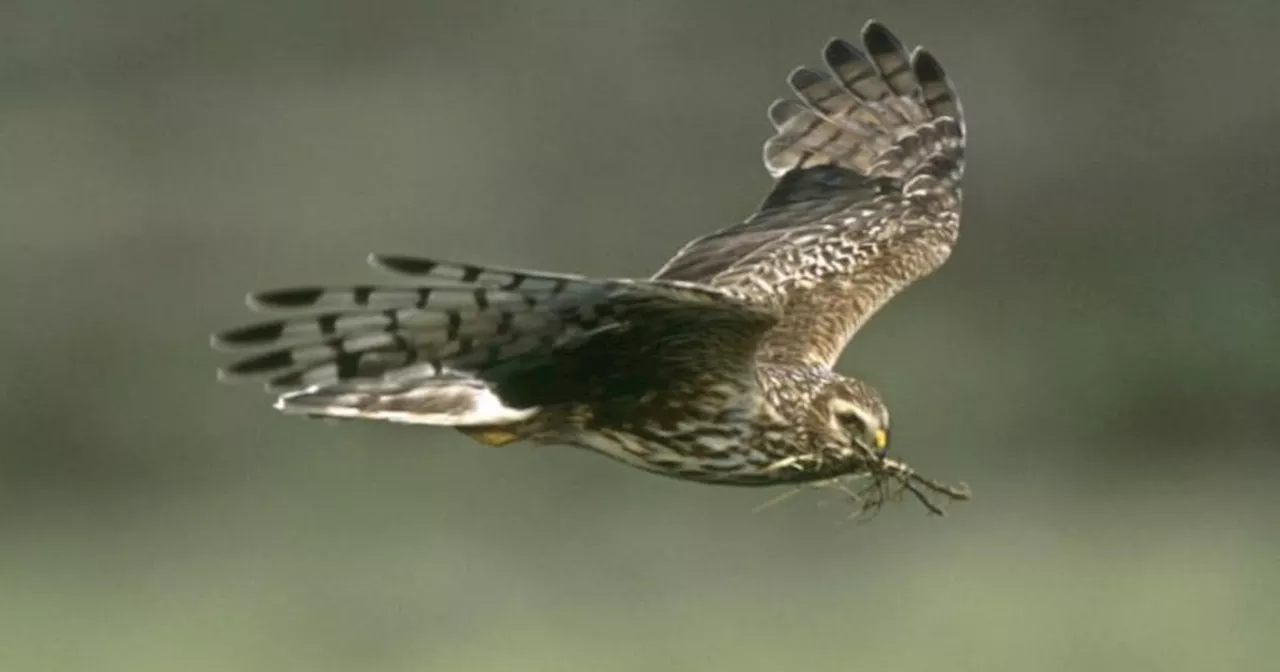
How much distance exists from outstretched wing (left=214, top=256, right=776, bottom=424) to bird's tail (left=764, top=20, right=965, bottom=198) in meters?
1.74

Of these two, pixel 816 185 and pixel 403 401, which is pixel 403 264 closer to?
pixel 403 401

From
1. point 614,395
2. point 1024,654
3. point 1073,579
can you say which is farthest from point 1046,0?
point 614,395

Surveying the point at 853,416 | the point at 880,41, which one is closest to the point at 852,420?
the point at 853,416

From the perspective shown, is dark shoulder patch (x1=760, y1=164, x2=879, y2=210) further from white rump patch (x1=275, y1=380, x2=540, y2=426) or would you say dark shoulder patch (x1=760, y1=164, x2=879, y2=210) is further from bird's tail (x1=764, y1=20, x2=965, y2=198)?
white rump patch (x1=275, y1=380, x2=540, y2=426)

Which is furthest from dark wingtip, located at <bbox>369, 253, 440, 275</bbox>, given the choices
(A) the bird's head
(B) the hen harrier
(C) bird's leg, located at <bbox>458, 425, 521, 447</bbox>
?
(A) the bird's head

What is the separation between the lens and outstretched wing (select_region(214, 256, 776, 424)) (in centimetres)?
646

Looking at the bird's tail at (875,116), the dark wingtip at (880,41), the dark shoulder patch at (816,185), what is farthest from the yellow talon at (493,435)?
the dark wingtip at (880,41)

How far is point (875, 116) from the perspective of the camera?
8609 mm

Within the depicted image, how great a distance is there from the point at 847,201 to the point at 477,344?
6.56ft

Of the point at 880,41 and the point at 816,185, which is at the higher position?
the point at 880,41

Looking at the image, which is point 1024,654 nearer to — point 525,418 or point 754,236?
point 754,236

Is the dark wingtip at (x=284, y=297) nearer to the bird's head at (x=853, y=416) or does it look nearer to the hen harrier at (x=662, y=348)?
the hen harrier at (x=662, y=348)

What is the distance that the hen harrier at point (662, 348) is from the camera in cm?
648

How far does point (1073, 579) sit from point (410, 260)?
14.6 m
